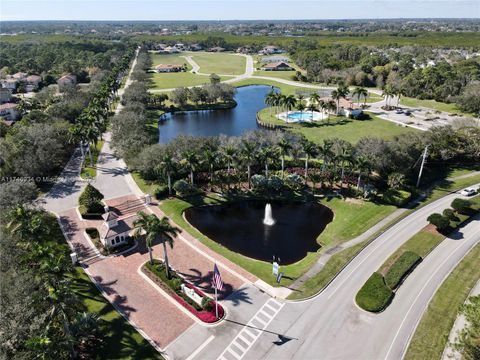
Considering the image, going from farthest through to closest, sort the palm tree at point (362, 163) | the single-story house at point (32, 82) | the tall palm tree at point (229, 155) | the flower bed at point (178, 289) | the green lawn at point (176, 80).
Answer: the green lawn at point (176, 80)
the single-story house at point (32, 82)
the tall palm tree at point (229, 155)
the palm tree at point (362, 163)
the flower bed at point (178, 289)

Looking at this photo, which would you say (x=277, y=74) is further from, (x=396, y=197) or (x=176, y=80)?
(x=396, y=197)

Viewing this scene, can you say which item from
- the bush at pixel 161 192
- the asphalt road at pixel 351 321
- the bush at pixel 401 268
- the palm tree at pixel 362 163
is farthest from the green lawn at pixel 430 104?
the bush at pixel 161 192

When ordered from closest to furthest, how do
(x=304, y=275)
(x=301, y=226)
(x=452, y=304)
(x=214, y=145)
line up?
(x=452, y=304), (x=304, y=275), (x=301, y=226), (x=214, y=145)

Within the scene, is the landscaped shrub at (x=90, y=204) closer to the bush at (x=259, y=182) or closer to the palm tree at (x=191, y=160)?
the palm tree at (x=191, y=160)

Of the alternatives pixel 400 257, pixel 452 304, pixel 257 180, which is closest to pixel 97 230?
pixel 257 180

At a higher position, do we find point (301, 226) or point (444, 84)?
point (444, 84)

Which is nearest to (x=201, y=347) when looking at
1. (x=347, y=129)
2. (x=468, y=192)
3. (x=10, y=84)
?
(x=468, y=192)

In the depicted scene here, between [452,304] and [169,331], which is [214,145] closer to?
[169,331]

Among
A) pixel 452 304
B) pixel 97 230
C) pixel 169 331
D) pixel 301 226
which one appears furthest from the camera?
pixel 301 226
